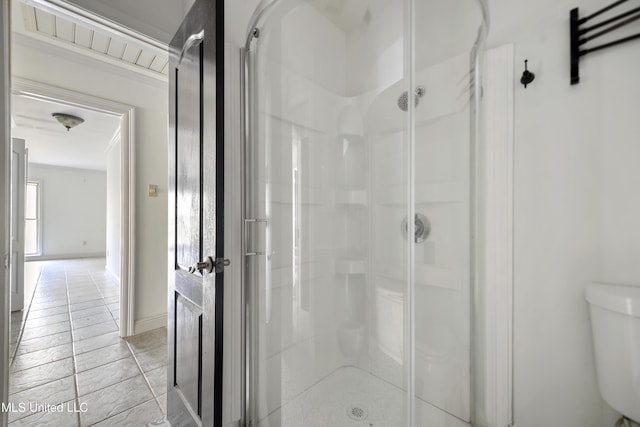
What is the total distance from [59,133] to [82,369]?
421 centimetres

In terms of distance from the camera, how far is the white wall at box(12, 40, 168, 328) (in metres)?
2.29

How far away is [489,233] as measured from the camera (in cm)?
125

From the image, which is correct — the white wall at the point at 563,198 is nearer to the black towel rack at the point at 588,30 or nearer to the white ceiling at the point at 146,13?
the black towel rack at the point at 588,30

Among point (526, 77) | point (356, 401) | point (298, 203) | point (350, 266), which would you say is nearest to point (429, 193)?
point (350, 266)

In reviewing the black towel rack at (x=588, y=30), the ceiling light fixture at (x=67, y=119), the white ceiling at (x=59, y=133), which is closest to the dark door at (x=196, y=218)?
the black towel rack at (x=588, y=30)

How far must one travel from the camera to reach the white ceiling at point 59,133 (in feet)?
10.2

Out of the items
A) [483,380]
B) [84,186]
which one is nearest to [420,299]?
[483,380]

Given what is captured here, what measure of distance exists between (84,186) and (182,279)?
8.83 meters

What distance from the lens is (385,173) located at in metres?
0.97

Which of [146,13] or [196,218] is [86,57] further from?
[196,218]

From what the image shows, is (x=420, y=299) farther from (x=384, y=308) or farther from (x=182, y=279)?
(x=182, y=279)

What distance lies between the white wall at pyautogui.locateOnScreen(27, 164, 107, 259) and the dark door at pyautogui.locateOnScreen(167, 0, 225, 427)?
8520 mm

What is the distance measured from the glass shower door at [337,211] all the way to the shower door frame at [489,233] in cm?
14

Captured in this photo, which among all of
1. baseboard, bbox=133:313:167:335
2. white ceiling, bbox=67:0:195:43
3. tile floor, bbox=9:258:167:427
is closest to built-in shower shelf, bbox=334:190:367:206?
white ceiling, bbox=67:0:195:43
